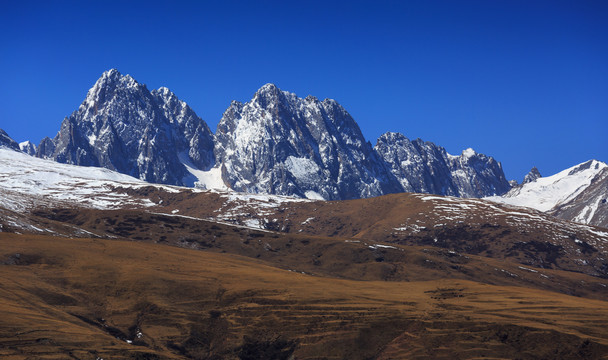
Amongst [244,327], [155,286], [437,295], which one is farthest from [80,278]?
[437,295]

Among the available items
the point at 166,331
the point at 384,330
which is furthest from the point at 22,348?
the point at 384,330

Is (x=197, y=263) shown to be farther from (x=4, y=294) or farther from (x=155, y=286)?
(x=4, y=294)

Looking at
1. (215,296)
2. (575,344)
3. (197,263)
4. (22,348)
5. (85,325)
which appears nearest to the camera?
(22,348)

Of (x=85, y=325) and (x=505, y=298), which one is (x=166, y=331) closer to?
(x=85, y=325)

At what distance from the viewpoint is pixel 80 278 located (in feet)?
544

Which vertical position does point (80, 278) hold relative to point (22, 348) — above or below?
above

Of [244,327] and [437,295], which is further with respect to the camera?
[437,295]

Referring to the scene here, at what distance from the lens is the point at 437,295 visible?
17150 centimetres

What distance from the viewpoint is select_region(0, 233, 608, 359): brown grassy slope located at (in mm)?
125938

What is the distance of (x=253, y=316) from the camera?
15025 centimetres

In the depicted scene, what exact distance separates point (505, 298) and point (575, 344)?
4017 centimetres

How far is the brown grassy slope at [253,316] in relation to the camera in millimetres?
125938

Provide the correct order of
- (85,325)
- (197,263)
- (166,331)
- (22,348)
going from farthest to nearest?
1. (197,263)
2. (166,331)
3. (85,325)
4. (22,348)

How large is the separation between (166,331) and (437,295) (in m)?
70.1
